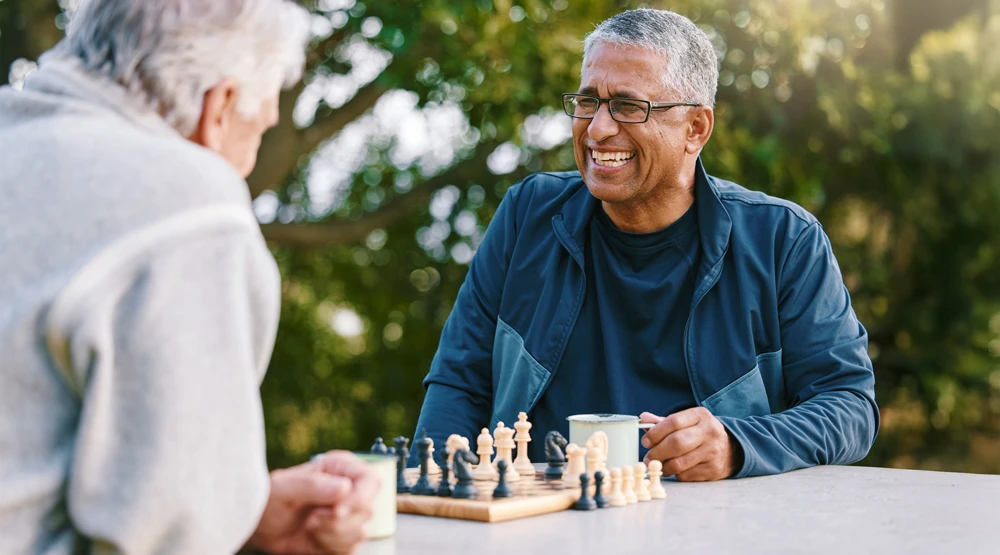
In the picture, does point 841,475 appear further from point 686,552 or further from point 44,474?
point 44,474

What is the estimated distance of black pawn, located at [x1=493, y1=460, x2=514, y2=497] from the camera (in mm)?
2090

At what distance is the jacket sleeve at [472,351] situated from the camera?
3172 millimetres

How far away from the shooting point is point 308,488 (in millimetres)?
1591

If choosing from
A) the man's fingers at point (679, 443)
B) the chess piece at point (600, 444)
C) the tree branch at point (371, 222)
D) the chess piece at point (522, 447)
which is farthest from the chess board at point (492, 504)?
the tree branch at point (371, 222)

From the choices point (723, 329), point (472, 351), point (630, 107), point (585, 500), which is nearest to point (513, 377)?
point (472, 351)

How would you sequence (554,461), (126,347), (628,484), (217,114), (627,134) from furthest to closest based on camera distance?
(627,134)
(554,461)
(628,484)
(217,114)
(126,347)

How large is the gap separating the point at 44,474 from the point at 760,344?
210 centimetres

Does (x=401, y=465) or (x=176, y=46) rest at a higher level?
(x=176, y=46)

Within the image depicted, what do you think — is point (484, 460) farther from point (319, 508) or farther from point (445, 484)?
point (319, 508)

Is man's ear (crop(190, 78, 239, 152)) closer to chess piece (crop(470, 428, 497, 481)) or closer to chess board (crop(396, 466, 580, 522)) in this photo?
chess board (crop(396, 466, 580, 522))

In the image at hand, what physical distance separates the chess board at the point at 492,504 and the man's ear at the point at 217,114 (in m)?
0.78

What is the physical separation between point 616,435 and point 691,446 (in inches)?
8.8

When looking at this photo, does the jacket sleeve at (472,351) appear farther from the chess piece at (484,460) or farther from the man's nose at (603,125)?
the chess piece at (484,460)

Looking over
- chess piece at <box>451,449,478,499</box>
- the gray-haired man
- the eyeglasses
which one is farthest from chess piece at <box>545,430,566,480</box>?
the eyeglasses
